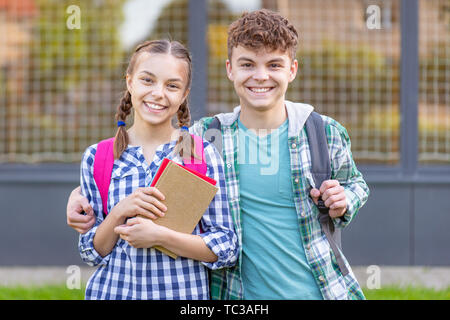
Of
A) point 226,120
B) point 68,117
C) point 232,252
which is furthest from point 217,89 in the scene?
point 232,252

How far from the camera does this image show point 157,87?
6.86 feet

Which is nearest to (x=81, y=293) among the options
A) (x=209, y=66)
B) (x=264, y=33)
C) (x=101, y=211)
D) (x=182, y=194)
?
(x=101, y=211)

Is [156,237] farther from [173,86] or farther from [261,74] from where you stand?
[261,74]

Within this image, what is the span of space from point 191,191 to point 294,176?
444mm

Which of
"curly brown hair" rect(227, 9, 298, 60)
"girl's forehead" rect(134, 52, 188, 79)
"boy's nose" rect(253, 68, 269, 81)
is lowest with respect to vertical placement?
"boy's nose" rect(253, 68, 269, 81)

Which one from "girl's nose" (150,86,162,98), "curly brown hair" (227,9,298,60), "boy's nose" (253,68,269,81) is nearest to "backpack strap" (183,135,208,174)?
"girl's nose" (150,86,162,98)

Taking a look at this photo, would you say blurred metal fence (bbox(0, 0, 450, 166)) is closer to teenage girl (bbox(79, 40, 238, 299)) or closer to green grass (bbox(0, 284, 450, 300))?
green grass (bbox(0, 284, 450, 300))

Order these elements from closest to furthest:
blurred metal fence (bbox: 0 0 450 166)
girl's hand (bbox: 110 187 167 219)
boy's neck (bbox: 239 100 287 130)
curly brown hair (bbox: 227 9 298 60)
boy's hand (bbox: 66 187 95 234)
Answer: girl's hand (bbox: 110 187 167 219) < boy's hand (bbox: 66 187 95 234) < curly brown hair (bbox: 227 9 298 60) < boy's neck (bbox: 239 100 287 130) < blurred metal fence (bbox: 0 0 450 166)

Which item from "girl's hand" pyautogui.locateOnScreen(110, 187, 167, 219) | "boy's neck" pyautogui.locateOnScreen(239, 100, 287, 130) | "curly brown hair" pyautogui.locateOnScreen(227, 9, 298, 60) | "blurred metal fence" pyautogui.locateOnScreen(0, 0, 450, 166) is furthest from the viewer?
"blurred metal fence" pyautogui.locateOnScreen(0, 0, 450, 166)

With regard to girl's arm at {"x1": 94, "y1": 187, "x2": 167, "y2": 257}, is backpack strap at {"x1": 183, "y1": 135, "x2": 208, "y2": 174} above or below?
above

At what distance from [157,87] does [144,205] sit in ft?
1.55

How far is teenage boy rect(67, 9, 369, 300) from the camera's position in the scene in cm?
213

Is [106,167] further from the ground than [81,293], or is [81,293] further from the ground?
[106,167]
